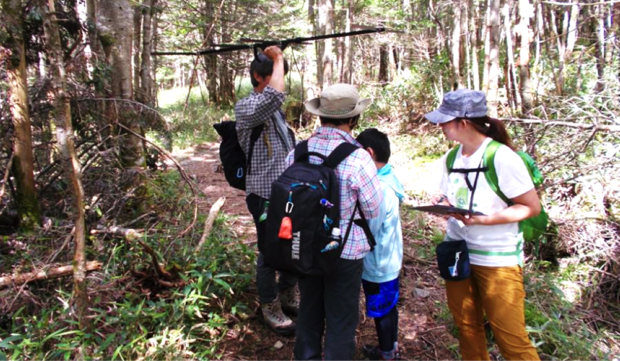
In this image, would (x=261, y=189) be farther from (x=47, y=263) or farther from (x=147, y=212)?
(x=147, y=212)

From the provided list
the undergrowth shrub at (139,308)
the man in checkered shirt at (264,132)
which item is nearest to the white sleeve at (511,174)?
the man in checkered shirt at (264,132)

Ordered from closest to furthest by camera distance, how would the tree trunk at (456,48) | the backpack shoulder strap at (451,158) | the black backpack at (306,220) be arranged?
the black backpack at (306,220), the backpack shoulder strap at (451,158), the tree trunk at (456,48)

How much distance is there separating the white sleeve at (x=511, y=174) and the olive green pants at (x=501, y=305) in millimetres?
453

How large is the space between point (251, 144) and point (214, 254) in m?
1.42

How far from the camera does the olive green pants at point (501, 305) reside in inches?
83.5

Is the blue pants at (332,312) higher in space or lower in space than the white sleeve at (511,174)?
lower

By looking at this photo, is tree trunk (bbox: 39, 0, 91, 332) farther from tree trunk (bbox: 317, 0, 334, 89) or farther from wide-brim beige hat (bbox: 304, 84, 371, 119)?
tree trunk (bbox: 317, 0, 334, 89)

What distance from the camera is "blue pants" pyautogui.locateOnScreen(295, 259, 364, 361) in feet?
7.42

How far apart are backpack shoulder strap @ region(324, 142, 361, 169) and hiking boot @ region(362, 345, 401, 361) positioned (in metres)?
1.50

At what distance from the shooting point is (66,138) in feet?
7.73

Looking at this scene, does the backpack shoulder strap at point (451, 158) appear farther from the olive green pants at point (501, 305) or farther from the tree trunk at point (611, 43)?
the tree trunk at point (611, 43)

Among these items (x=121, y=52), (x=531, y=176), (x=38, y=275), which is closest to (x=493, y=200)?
(x=531, y=176)

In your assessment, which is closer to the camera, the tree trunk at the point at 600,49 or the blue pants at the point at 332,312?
the blue pants at the point at 332,312

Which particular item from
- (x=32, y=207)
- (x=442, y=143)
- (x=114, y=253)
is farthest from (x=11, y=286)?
(x=442, y=143)
